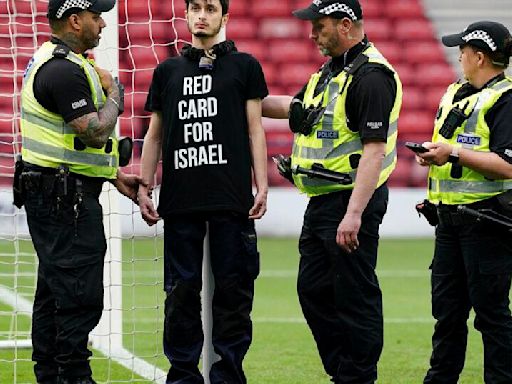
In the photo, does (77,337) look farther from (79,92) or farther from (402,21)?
(402,21)

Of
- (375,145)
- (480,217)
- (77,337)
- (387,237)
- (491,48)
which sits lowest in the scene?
(387,237)

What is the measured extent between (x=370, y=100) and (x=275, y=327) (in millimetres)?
3782

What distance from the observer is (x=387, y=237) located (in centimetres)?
1570

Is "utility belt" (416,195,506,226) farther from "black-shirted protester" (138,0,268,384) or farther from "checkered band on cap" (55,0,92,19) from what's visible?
"checkered band on cap" (55,0,92,19)

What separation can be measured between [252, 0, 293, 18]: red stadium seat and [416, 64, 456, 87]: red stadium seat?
2.21 meters

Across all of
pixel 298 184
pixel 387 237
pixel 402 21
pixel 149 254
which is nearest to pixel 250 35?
pixel 402 21

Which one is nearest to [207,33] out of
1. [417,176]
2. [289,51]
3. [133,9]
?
[133,9]

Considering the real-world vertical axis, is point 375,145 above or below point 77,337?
above

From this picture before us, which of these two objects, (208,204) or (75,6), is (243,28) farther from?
(208,204)

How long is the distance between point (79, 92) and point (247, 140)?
829 millimetres

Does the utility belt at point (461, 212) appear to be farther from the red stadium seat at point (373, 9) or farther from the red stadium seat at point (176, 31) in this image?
the red stadium seat at point (373, 9)

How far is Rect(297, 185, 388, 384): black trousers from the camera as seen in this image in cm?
563

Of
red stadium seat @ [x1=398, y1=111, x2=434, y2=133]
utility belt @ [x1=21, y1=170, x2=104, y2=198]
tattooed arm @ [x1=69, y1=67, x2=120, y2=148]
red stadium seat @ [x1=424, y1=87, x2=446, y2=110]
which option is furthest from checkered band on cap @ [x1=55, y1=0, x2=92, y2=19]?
red stadium seat @ [x1=424, y1=87, x2=446, y2=110]

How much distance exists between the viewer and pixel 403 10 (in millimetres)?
19000
